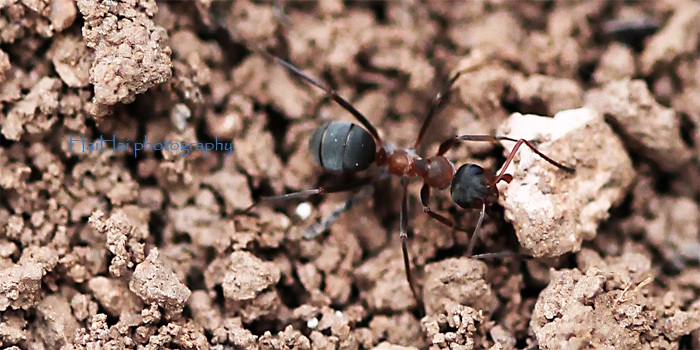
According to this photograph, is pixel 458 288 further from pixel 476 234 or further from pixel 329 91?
pixel 329 91

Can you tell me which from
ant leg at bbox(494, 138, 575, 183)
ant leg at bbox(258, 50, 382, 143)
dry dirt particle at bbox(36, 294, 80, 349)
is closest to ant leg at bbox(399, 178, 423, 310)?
ant leg at bbox(258, 50, 382, 143)

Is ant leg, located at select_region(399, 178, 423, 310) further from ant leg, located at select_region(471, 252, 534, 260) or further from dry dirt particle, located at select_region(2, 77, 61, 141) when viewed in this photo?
dry dirt particle, located at select_region(2, 77, 61, 141)

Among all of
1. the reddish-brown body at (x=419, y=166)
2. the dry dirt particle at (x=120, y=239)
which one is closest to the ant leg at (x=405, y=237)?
the reddish-brown body at (x=419, y=166)

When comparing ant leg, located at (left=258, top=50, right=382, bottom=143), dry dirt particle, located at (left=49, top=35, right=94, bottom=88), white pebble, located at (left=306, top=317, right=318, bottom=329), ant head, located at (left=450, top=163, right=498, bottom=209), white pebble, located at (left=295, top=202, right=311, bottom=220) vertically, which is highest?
dry dirt particle, located at (left=49, top=35, right=94, bottom=88)

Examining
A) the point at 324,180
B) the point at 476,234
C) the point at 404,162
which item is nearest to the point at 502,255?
the point at 476,234

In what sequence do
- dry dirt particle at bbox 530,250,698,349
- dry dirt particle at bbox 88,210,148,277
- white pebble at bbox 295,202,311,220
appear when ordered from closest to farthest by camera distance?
dry dirt particle at bbox 530,250,698,349 < dry dirt particle at bbox 88,210,148,277 < white pebble at bbox 295,202,311,220

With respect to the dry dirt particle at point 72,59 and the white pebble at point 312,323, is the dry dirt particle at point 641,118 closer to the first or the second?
the white pebble at point 312,323

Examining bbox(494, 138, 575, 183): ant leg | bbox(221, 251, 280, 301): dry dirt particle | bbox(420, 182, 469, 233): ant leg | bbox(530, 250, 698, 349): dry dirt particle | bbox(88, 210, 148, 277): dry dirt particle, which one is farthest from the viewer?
bbox(420, 182, 469, 233): ant leg
